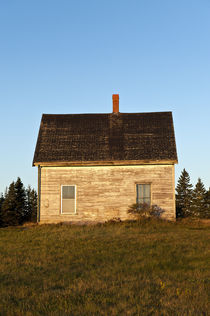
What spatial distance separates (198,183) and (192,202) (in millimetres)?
2110

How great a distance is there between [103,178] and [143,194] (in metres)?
2.54

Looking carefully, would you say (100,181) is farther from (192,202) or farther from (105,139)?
(192,202)

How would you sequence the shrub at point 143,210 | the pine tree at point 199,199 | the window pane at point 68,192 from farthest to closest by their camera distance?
1. the pine tree at point 199,199
2. the window pane at point 68,192
3. the shrub at point 143,210

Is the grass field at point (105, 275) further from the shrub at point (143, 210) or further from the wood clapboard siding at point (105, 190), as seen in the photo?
the wood clapboard siding at point (105, 190)

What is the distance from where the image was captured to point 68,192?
2162 centimetres

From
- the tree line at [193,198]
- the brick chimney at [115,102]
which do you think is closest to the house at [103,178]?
the brick chimney at [115,102]

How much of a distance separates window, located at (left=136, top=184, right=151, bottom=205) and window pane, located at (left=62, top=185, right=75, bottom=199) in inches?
152

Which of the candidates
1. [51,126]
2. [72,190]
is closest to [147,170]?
[72,190]

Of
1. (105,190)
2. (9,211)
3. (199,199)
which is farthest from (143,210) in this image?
(199,199)

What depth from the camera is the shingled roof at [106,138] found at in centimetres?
2166

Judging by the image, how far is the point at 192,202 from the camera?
36.8m

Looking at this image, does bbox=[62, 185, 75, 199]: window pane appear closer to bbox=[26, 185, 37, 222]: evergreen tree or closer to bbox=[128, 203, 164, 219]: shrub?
bbox=[128, 203, 164, 219]: shrub

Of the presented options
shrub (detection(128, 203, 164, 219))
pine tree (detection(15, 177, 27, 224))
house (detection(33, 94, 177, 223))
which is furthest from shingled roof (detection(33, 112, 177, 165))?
pine tree (detection(15, 177, 27, 224))

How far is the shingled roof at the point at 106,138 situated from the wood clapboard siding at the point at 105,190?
724mm
